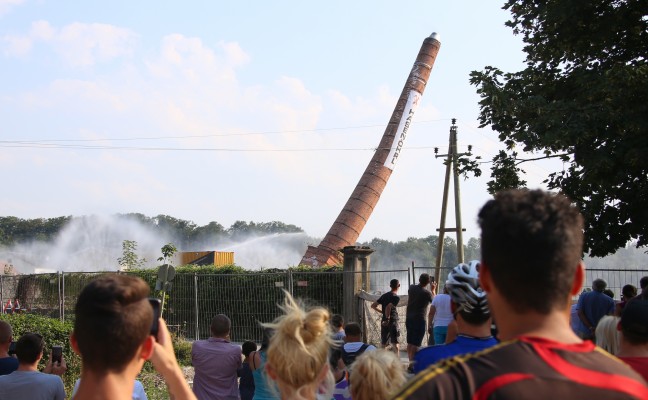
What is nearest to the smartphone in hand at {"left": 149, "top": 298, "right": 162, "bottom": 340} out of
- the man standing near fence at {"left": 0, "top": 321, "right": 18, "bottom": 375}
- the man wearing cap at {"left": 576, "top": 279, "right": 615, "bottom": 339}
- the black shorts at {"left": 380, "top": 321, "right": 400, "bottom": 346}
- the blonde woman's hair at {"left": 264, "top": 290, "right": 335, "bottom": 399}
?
the blonde woman's hair at {"left": 264, "top": 290, "right": 335, "bottom": 399}

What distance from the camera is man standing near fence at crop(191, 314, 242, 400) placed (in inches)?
281

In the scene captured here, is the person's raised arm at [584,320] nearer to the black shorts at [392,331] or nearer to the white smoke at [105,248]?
the black shorts at [392,331]

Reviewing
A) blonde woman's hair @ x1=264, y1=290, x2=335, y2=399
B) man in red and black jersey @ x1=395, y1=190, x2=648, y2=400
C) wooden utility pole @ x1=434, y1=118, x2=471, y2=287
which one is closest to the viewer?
man in red and black jersey @ x1=395, y1=190, x2=648, y2=400

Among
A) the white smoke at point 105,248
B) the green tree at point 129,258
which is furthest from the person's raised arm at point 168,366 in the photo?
the white smoke at point 105,248

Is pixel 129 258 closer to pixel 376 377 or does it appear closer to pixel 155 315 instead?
pixel 376 377

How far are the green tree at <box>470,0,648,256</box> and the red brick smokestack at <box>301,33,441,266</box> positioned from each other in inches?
834

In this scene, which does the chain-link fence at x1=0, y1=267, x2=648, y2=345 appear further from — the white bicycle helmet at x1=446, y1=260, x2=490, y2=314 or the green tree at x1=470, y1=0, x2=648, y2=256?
the white bicycle helmet at x1=446, y1=260, x2=490, y2=314

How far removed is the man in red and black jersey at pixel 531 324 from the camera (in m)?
1.68

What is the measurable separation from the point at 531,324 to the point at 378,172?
36.0 meters

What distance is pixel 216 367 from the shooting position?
7137mm

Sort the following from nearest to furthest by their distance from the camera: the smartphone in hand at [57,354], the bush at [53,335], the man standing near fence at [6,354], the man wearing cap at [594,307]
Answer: the smartphone in hand at [57,354] < the man standing near fence at [6,354] < the man wearing cap at [594,307] < the bush at [53,335]

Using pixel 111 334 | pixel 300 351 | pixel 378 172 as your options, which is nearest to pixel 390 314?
pixel 300 351

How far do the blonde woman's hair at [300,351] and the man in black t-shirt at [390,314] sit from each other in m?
10.1

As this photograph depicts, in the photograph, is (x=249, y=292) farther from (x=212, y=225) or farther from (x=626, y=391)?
(x=212, y=225)
